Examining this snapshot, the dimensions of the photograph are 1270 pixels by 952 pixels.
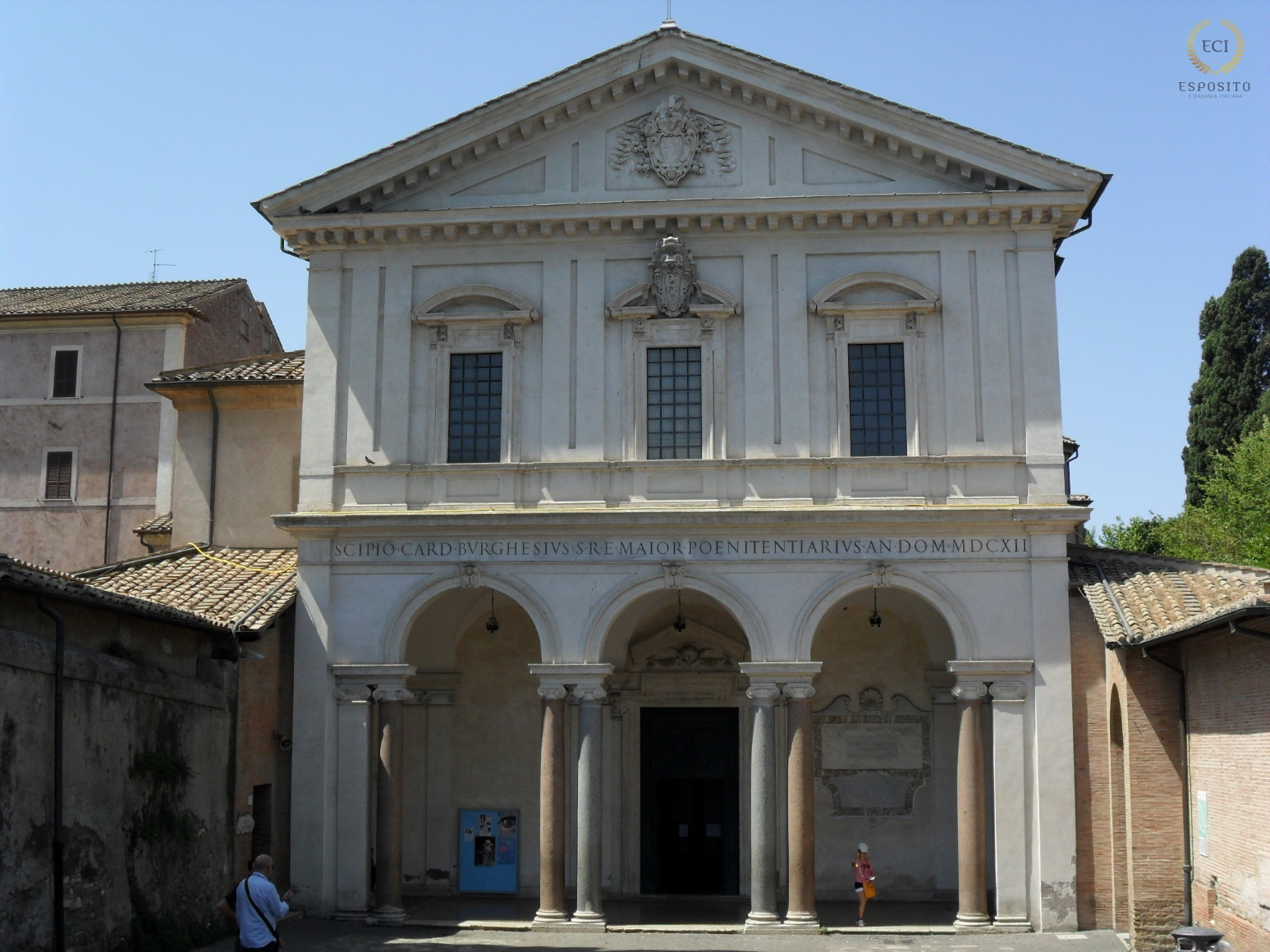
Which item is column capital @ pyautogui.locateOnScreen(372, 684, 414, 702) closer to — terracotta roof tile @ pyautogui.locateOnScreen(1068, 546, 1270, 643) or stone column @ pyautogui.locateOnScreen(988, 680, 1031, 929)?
stone column @ pyautogui.locateOnScreen(988, 680, 1031, 929)

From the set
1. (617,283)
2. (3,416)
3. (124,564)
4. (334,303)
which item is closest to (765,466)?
(617,283)

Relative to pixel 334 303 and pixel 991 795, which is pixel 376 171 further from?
pixel 991 795

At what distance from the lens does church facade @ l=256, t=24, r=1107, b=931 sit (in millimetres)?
20734

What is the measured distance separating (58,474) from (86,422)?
4.41 ft

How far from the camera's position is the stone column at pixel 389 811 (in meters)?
20.9

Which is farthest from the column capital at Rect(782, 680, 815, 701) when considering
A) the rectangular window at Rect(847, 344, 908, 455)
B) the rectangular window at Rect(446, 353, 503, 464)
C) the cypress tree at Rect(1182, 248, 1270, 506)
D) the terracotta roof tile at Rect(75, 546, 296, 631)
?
the cypress tree at Rect(1182, 248, 1270, 506)

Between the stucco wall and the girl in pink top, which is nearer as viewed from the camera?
the stucco wall

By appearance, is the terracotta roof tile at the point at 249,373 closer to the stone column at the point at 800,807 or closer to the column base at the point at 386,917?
the column base at the point at 386,917

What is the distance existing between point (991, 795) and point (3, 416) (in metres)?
23.9

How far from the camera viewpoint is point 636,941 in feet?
64.4

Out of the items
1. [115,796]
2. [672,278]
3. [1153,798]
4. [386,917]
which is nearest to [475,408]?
[672,278]

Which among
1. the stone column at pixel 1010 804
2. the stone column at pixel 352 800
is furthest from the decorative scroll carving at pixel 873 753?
the stone column at pixel 352 800

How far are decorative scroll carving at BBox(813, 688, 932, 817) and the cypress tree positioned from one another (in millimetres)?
21733

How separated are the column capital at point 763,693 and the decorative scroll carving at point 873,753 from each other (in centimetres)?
319
